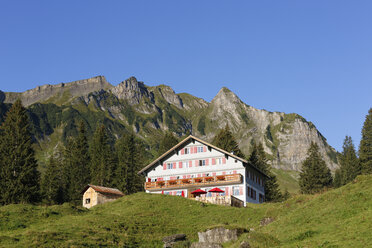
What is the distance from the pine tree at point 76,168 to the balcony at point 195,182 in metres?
20.5

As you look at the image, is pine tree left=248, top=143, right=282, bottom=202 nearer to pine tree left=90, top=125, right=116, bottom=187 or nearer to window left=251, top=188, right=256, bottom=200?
window left=251, top=188, right=256, bottom=200

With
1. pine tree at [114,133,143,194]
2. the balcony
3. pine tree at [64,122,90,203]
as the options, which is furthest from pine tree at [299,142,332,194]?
pine tree at [64,122,90,203]

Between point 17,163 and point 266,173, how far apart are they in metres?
50.4

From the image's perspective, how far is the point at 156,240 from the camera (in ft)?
113

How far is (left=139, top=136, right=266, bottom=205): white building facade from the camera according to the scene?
62344mm

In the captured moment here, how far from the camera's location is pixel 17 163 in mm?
62906

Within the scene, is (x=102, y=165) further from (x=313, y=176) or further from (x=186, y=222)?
(x=186, y=222)

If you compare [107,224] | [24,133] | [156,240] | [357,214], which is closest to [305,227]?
[357,214]

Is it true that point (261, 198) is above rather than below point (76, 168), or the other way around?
below

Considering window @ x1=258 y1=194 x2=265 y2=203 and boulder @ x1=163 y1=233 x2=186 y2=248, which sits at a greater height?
window @ x1=258 y1=194 x2=265 y2=203

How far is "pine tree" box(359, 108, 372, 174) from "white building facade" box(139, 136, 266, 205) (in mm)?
21760

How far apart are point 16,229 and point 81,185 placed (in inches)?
1787

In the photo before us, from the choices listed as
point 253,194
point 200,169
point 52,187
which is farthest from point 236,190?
point 52,187

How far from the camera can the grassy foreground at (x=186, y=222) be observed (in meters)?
24.8
